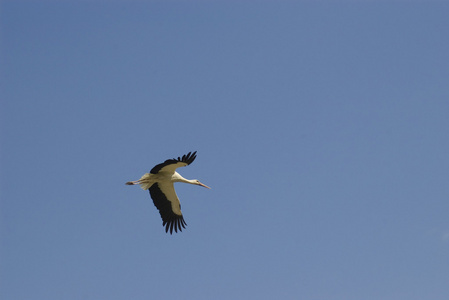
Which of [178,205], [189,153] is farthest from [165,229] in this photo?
[189,153]

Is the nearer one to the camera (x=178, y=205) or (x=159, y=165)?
(x=159, y=165)

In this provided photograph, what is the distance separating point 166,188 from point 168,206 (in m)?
0.74

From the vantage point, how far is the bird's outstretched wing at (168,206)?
20516mm

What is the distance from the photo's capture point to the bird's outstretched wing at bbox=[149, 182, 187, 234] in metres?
20.5

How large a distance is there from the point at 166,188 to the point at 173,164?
5.93ft

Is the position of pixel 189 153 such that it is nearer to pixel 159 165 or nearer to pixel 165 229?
pixel 159 165

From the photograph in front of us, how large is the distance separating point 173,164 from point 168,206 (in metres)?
2.47

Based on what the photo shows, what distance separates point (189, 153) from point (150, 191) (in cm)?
270

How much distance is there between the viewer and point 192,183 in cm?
2139

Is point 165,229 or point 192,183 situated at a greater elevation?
point 192,183

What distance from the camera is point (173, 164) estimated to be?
61.8ft

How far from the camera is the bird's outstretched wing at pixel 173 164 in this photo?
60.5 feet

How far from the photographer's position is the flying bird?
19.4m

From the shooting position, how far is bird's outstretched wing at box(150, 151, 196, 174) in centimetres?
1845
